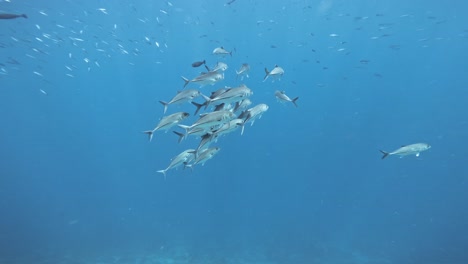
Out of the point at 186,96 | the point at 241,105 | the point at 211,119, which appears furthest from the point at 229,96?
the point at 186,96

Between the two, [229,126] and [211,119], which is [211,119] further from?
[229,126]

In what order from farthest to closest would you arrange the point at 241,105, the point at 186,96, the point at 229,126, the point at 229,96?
the point at 241,105, the point at 186,96, the point at 229,96, the point at 229,126

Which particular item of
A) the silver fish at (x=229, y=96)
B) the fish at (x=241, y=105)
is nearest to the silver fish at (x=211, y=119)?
the silver fish at (x=229, y=96)

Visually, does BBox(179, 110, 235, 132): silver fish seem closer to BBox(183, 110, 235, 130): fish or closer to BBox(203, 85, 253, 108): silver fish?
BBox(183, 110, 235, 130): fish

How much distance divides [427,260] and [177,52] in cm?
2802

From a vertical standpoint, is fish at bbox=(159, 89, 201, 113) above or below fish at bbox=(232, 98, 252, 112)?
above

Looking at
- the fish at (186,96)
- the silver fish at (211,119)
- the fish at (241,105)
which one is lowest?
the fish at (241,105)

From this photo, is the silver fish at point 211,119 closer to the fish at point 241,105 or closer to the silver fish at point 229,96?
the silver fish at point 229,96

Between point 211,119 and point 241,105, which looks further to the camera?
point 241,105

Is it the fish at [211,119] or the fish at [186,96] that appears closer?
the fish at [211,119]

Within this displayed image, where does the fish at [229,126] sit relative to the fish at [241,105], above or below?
above

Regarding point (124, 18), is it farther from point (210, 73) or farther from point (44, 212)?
point (210, 73)

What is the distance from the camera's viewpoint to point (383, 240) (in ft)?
56.9

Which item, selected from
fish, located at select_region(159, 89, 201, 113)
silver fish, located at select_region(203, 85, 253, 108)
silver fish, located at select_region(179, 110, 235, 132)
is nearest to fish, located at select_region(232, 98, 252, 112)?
silver fish, located at select_region(203, 85, 253, 108)
